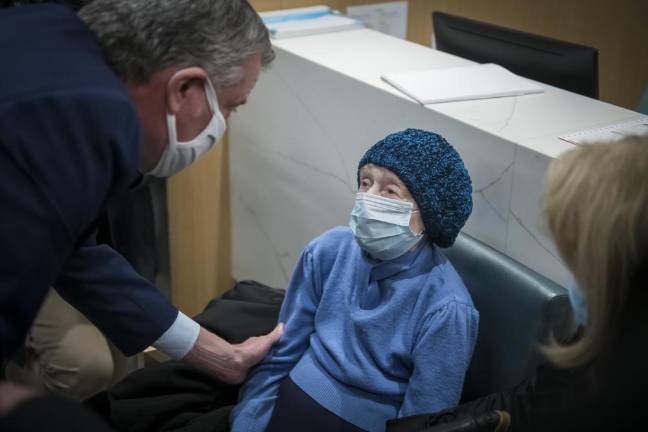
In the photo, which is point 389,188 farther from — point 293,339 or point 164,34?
point 164,34

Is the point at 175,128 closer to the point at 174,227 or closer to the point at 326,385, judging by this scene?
the point at 326,385

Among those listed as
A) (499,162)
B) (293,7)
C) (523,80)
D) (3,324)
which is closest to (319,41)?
(293,7)

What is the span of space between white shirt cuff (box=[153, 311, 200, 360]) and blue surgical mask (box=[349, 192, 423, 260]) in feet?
1.25

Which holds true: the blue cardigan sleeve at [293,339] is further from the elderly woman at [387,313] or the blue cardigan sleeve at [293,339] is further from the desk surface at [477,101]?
the desk surface at [477,101]

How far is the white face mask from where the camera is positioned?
1.33 meters

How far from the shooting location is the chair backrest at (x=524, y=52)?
222cm

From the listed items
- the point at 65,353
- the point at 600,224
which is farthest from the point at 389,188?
the point at 65,353

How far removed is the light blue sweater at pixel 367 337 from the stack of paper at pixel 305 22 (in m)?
0.93

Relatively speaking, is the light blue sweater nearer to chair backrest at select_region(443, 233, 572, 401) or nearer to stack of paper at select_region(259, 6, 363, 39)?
chair backrest at select_region(443, 233, 572, 401)

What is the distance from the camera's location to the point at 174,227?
295 centimetres

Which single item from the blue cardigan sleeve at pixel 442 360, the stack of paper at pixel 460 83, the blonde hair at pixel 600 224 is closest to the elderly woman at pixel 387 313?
the blue cardigan sleeve at pixel 442 360

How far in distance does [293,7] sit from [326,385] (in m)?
1.49

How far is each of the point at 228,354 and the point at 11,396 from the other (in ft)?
3.11

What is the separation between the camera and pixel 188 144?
137 cm
